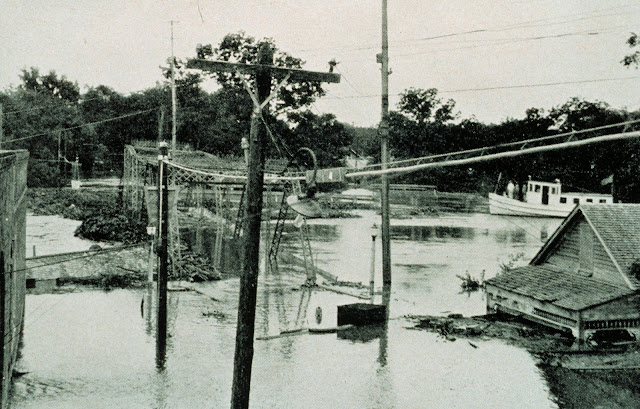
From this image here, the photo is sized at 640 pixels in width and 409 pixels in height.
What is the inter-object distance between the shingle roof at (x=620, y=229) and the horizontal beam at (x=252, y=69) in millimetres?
10077

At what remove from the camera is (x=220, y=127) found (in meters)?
70.6

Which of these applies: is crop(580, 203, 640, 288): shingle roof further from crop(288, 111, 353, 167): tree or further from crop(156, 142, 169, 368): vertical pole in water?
crop(288, 111, 353, 167): tree

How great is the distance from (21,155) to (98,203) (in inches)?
1809

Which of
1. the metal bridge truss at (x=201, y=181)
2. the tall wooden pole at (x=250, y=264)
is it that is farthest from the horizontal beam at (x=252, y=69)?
the metal bridge truss at (x=201, y=181)

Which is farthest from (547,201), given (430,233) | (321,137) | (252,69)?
(252,69)

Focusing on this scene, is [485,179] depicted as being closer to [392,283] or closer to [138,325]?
[392,283]

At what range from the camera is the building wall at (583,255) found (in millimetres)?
17172

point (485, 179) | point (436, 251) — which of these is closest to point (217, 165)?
point (436, 251)

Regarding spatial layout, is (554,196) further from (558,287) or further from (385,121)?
(558,287)

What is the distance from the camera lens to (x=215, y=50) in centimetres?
5997

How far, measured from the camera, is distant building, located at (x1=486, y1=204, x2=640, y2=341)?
53.2 ft

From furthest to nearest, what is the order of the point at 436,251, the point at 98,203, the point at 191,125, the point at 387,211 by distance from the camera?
the point at 191,125
the point at 98,203
the point at 436,251
the point at 387,211

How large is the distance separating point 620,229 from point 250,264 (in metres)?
12.3

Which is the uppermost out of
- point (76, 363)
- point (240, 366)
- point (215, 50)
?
point (215, 50)
